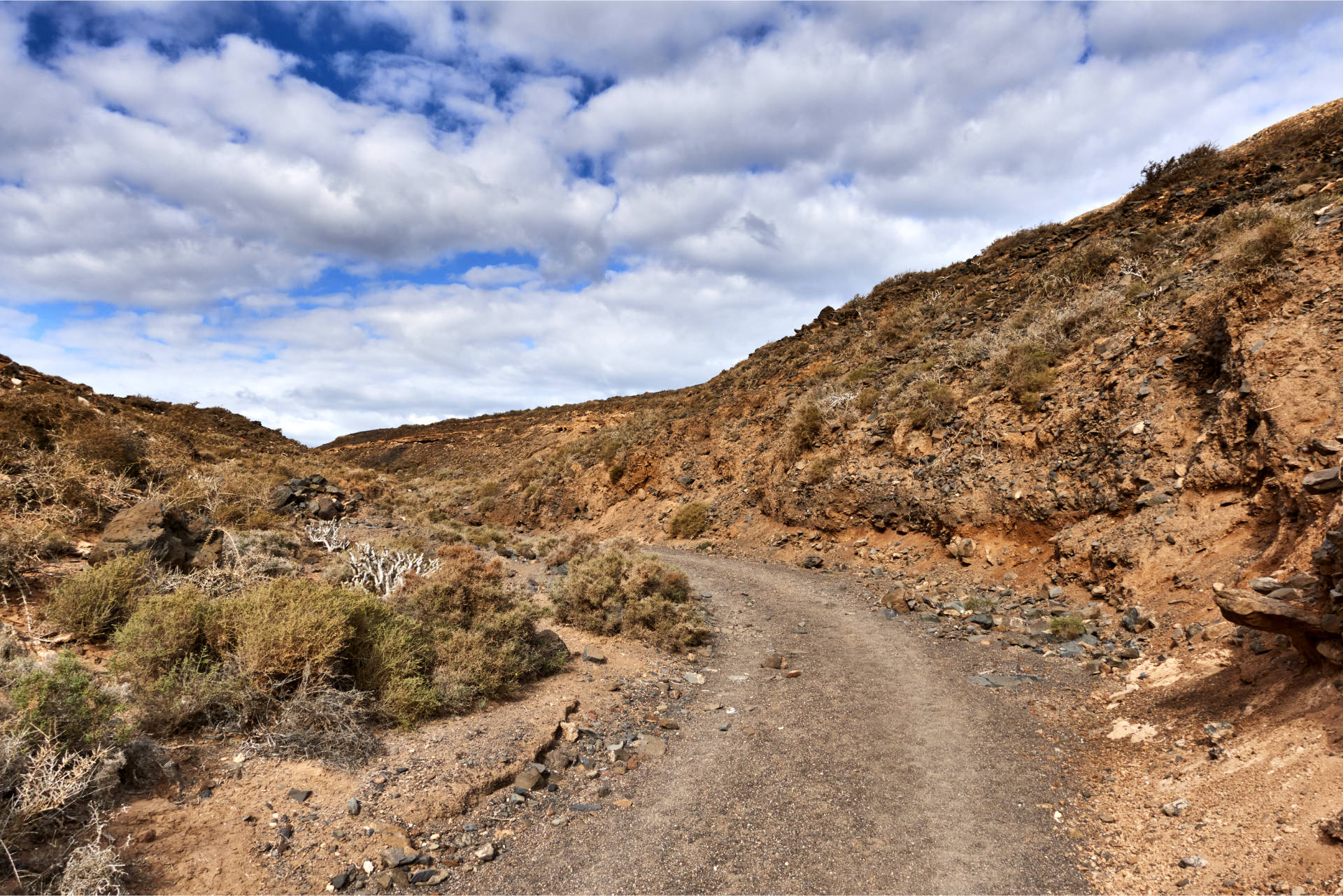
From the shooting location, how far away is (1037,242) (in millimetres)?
24094

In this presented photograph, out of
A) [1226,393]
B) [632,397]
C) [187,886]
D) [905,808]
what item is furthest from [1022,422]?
[632,397]

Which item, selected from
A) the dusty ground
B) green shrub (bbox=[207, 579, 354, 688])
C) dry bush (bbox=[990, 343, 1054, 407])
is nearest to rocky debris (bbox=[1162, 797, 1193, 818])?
the dusty ground

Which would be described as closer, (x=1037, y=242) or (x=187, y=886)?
(x=187, y=886)

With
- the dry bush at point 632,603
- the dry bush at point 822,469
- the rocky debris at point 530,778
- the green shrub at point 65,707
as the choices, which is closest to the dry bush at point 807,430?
the dry bush at point 822,469

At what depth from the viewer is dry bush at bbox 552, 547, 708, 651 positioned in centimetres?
916

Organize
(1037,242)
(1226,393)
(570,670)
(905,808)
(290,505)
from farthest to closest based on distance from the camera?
1. (1037,242)
2. (290,505)
3. (1226,393)
4. (570,670)
5. (905,808)

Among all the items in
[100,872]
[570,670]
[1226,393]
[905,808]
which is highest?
[1226,393]

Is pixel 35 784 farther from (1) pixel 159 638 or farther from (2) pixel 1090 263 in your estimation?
(2) pixel 1090 263

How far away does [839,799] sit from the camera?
4898 mm

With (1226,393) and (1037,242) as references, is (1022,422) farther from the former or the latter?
(1037,242)

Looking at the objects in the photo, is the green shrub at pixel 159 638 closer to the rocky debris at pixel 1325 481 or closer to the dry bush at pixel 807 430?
the rocky debris at pixel 1325 481

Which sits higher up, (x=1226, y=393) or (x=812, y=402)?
(x=812, y=402)

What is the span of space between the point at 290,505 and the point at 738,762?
15317mm

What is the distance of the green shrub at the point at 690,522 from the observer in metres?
20.3
